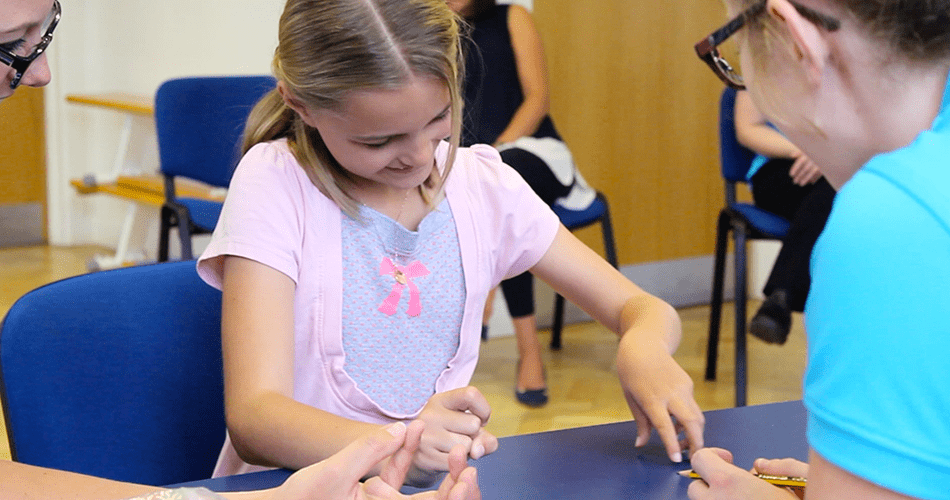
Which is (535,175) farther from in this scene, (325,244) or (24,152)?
(24,152)

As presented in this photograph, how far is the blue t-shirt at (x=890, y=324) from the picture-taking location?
0.56 meters

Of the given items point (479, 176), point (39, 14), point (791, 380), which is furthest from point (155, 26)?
point (39, 14)

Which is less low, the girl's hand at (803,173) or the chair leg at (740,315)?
the girl's hand at (803,173)

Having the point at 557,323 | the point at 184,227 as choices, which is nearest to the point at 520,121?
the point at 557,323

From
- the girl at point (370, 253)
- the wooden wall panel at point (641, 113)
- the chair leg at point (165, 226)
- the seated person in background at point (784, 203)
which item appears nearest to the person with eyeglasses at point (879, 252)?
the girl at point (370, 253)

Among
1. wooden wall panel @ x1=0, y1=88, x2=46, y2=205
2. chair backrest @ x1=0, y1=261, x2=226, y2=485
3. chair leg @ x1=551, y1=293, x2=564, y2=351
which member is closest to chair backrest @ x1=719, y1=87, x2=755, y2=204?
chair leg @ x1=551, y1=293, x2=564, y2=351

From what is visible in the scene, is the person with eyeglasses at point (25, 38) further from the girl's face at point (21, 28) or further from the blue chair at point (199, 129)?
the blue chair at point (199, 129)

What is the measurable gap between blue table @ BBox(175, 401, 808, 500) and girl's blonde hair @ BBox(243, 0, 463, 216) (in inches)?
16.8

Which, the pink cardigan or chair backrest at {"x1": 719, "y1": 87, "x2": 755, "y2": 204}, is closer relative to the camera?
the pink cardigan

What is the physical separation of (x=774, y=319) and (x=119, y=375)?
1878 millimetres

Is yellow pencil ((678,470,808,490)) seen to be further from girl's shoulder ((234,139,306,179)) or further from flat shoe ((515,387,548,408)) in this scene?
flat shoe ((515,387,548,408))

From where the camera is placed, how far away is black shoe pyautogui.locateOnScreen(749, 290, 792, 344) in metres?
2.63

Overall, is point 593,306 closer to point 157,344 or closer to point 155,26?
point 157,344

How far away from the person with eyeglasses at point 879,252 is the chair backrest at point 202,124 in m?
2.40
